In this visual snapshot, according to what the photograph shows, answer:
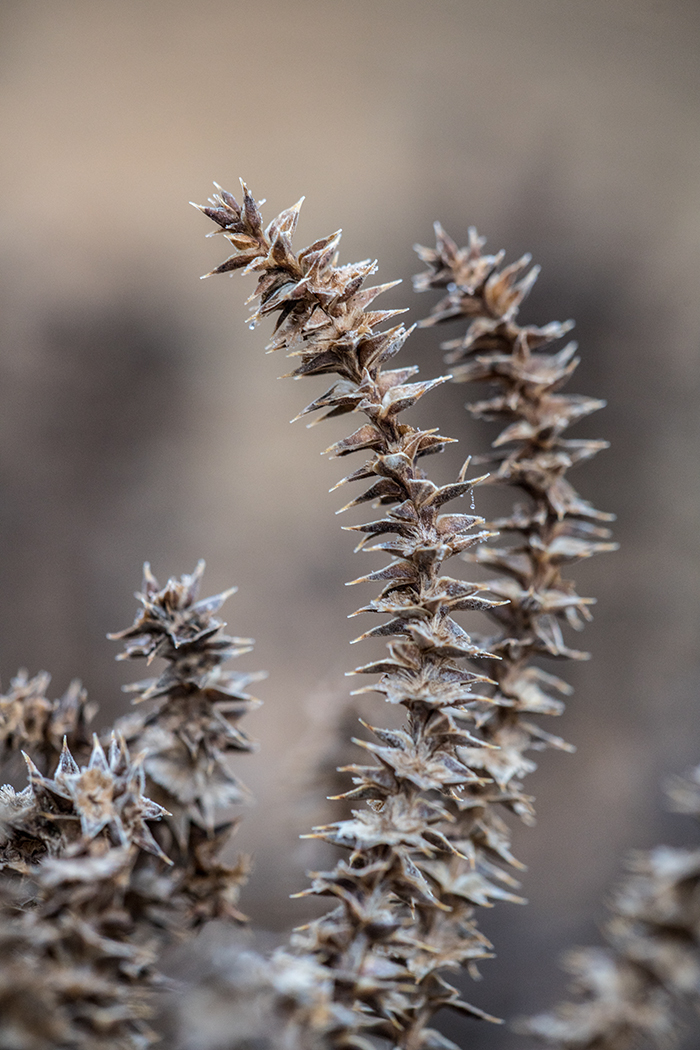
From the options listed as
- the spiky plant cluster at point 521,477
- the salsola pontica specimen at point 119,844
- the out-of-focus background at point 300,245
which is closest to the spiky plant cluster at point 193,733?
the salsola pontica specimen at point 119,844

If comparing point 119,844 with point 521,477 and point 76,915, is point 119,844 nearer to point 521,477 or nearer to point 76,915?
point 76,915

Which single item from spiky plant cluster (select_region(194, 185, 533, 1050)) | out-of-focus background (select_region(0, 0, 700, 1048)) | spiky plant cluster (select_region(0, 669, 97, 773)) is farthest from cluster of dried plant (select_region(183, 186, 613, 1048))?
out-of-focus background (select_region(0, 0, 700, 1048))

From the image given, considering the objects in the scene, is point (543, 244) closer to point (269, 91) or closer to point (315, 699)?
point (269, 91)

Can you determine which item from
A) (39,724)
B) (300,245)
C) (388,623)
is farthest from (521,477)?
(300,245)

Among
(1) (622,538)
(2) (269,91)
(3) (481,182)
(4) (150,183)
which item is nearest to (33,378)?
(4) (150,183)

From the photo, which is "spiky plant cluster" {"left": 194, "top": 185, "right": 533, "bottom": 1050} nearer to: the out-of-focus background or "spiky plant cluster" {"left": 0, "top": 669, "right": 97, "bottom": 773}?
"spiky plant cluster" {"left": 0, "top": 669, "right": 97, "bottom": 773}

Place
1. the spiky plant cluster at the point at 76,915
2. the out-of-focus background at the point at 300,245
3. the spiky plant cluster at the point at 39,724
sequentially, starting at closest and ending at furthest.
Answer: the spiky plant cluster at the point at 76,915 → the spiky plant cluster at the point at 39,724 → the out-of-focus background at the point at 300,245

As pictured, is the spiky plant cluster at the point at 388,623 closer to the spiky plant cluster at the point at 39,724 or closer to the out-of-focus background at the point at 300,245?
the spiky plant cluster at the point at 39,724
